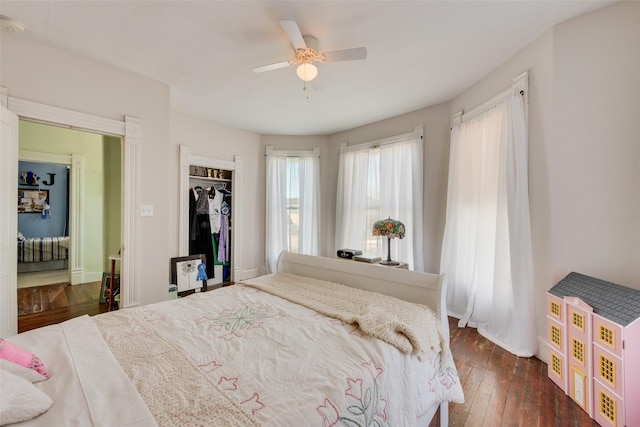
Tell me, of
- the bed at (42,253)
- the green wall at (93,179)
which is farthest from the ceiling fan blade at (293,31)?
the bed at (42,253)

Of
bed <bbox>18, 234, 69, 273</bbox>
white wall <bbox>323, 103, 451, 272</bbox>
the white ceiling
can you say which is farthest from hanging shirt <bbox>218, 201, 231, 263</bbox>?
bed <bbox>18, 234, 69, 273</bbox>

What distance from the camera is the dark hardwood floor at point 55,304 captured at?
2.86 meters

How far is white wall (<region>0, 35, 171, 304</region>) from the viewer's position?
211cm

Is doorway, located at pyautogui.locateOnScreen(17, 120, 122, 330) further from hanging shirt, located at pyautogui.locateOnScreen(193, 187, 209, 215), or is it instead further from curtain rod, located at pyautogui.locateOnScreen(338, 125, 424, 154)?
curtain rod, located at pyautogui.locateOnScreen(338, 125, 424, 154)

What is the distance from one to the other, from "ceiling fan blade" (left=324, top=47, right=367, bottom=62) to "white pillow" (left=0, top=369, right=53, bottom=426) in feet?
7.28

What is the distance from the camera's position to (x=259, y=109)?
354cm

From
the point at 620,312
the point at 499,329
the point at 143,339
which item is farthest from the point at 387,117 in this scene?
the point at 143,339

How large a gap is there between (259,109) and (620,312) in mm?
3749

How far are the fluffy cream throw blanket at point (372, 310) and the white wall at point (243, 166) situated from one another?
235 centimetres

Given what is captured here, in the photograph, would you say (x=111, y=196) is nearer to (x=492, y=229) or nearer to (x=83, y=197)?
(x=83, y=197)

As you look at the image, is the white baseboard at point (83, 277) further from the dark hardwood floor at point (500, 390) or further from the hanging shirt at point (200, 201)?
the hanging shirt at point (200, 201)

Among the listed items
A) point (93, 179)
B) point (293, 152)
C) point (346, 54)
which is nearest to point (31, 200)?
point (93, 179)

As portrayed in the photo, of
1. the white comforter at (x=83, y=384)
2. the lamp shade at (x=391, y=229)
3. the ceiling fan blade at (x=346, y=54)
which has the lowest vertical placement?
the white comforter at (x=83, y=384)

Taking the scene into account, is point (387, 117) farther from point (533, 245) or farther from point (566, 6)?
point (533, 245)
